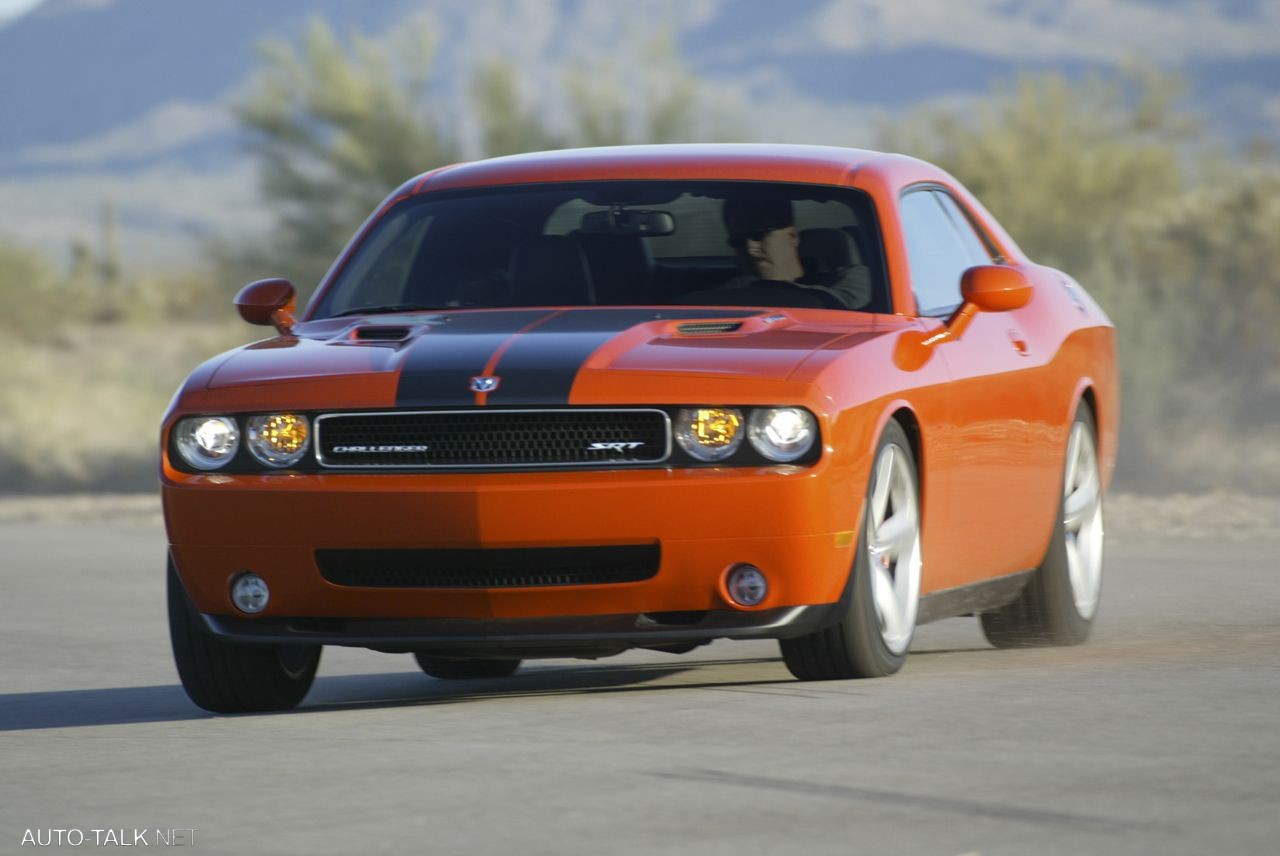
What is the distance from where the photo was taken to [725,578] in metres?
6.98

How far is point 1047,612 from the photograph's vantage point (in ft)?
29.3

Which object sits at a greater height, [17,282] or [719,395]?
[719,395]

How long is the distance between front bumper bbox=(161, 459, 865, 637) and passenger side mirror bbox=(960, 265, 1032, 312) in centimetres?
128

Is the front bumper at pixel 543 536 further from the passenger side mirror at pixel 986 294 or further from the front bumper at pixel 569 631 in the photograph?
the passenger side mirror at pixel 986 294

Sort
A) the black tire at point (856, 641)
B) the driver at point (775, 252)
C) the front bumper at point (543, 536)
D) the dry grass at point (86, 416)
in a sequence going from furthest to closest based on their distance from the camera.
Result: the dry grass at point (86, 416), the driver at point (775, 252), the black tire at point (856, 641), the front bumper at point (543, 536)

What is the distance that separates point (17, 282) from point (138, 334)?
15.5ft

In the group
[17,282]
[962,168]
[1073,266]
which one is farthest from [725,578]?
[17,282]

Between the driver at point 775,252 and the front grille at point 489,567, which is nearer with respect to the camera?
the front grille at point 489,567

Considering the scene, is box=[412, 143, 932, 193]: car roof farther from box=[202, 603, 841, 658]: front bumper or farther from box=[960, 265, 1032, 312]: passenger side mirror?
box=[202, 603, 841, 658]: front bumper

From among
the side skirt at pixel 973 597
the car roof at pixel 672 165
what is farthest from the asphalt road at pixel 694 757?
the car roof at pixel 672 165

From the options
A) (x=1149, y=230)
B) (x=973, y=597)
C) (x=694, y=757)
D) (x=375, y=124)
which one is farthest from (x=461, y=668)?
(x=375, y=124)

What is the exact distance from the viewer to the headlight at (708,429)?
22.8 feet

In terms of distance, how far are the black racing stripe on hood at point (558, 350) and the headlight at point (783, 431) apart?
→ 0.50m

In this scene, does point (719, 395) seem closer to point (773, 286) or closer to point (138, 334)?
point (773, 286)
